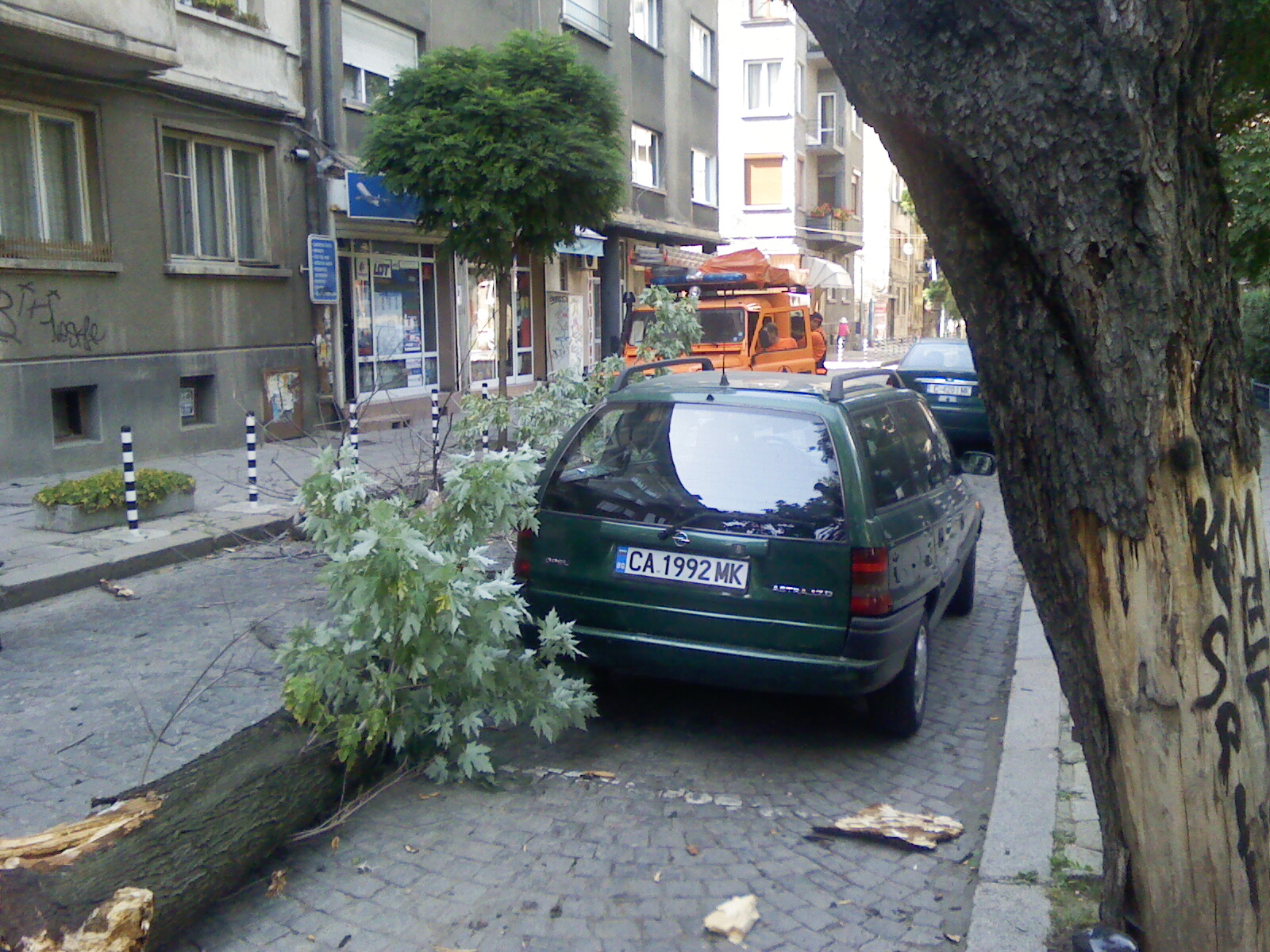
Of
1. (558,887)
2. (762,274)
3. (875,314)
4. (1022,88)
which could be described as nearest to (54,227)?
(762,274)

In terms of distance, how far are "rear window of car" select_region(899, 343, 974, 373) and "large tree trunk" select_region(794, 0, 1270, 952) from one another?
12.7 meters

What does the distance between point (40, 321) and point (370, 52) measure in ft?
24.4

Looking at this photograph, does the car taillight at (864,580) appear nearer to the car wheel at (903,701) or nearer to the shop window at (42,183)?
the car wheel at (903,701)

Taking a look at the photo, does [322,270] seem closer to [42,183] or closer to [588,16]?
[42,183]

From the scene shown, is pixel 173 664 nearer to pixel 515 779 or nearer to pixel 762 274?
pixel 515 779

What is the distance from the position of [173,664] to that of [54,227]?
836 centimetres

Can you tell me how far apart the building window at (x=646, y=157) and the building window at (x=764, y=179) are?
18.0 meters

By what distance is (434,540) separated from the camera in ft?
15.3

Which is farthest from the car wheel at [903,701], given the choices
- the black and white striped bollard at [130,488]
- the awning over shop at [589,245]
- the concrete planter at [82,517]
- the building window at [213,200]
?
the awning over shop at [589,245]

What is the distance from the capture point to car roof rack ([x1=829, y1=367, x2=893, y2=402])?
16.7 feet

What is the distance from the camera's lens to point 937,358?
1580cm

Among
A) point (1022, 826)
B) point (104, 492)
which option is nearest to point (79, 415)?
point (104, 492)

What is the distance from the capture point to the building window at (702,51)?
2977cm

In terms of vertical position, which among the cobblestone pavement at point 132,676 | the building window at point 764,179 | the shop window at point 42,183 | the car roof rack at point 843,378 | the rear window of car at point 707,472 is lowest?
the cobblestone pavement at point 132,676
